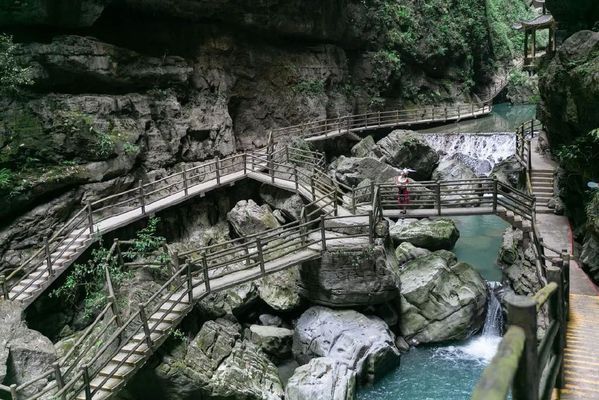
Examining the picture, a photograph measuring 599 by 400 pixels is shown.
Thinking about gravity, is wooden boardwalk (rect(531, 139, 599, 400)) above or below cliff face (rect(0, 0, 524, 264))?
below

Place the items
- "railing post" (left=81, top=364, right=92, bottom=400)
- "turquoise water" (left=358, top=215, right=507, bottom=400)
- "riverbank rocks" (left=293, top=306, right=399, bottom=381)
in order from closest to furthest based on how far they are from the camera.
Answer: "railing post" (left=81, top=364, right=92, bottom=400)
"turquoise water" (left=358, top=215, right=507, bottom=400)
"riverbank rocks" (left=293, top=306, right=399, bottom=381)

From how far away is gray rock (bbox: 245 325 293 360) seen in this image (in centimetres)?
1240

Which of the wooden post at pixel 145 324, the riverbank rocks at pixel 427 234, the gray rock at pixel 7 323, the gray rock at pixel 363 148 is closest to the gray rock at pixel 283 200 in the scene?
the riverbank rocks at pixel 427 234

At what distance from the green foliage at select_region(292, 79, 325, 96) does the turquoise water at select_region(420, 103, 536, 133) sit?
867cm

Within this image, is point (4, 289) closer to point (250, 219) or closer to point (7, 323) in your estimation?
point (7, 323)

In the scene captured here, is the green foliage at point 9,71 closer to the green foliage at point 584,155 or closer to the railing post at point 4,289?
the railing post at point 4,289

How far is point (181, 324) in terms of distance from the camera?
1129 centimetres

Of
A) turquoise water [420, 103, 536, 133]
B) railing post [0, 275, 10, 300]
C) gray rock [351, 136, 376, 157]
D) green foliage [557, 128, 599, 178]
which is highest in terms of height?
green foliage [557, 128, 599, 178]

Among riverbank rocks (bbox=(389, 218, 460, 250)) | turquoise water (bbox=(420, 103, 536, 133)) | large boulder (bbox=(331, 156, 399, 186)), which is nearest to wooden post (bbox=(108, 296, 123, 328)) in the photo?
riverbank rocks (bbox=(389, 218, 460, 250))

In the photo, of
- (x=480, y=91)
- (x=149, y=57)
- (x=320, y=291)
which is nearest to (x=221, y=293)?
(x=320, y=291)

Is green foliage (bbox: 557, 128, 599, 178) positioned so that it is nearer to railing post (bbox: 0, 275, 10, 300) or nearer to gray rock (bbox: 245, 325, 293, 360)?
gray rock (bbox: 245, 325, 293, 360)

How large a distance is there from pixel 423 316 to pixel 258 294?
496 cm

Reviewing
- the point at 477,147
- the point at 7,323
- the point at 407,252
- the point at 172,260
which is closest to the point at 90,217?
the point at 172,260

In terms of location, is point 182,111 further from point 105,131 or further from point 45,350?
point 45,350
